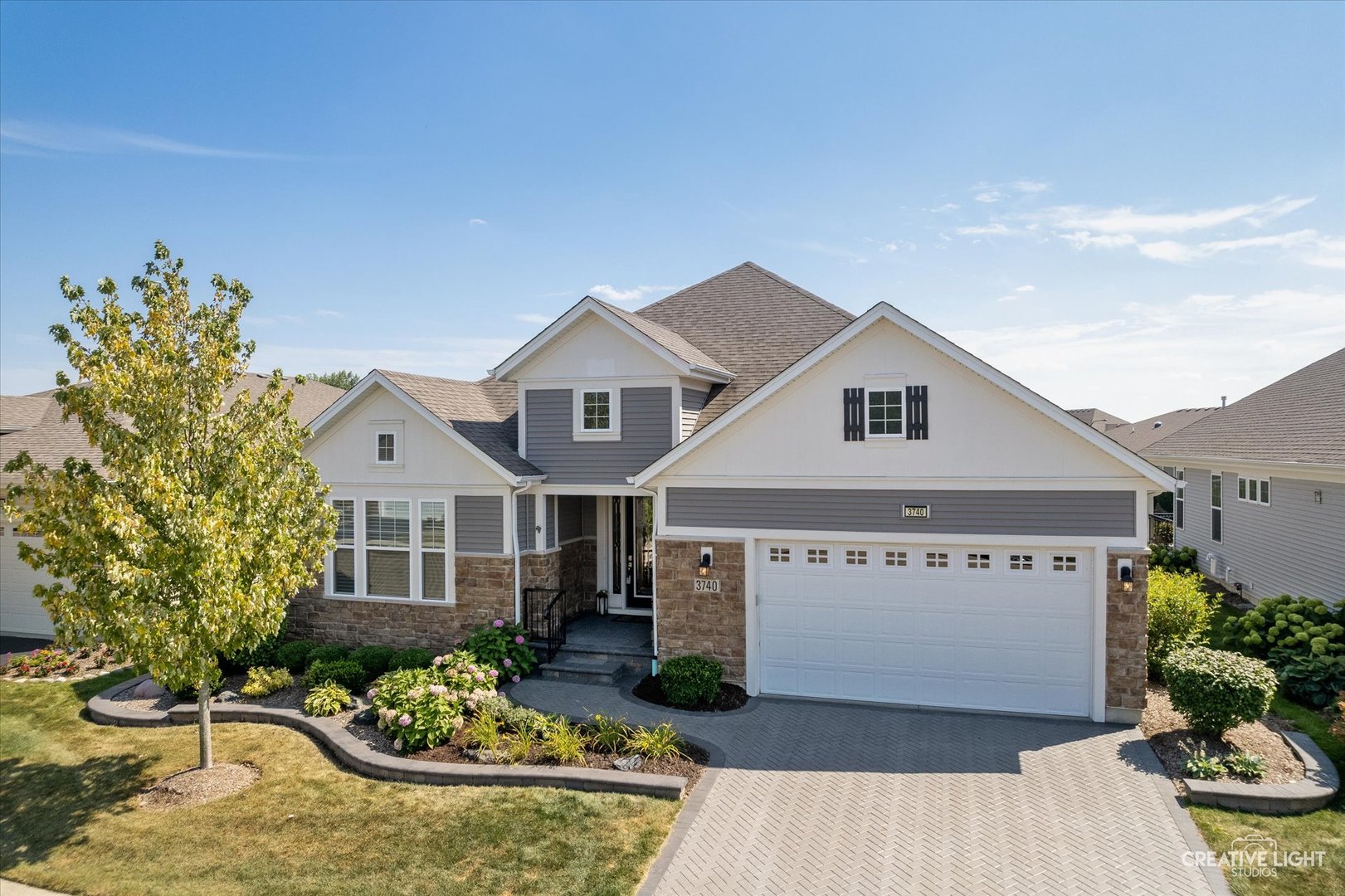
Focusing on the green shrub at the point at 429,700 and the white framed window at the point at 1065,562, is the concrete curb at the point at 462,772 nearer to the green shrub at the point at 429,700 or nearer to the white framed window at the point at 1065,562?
the green shrub at the point at 429,700

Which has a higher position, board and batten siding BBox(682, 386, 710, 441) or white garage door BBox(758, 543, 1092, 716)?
board and batten siding BBox(682, 386, 710, 441)

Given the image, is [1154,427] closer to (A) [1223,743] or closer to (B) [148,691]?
(A) [1223,743]

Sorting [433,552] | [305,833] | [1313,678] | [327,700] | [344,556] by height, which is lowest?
[305,833]

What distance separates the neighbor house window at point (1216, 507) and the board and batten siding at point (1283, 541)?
0.22 meters

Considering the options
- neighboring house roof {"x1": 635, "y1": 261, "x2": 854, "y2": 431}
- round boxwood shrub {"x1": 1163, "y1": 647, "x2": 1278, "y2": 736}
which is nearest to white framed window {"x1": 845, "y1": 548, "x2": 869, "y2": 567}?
neighboring house roof {"x1": 635, "y1": 261, "x2": 854, "y2": 431}

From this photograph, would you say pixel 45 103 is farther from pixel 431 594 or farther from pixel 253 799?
pixel 253 799

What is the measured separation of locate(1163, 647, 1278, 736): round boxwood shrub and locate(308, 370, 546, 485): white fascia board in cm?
1036

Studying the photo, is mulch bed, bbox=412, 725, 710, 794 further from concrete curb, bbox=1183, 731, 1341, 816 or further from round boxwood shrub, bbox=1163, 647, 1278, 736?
round boxwood shrub, bbox=1163, 647, 1278, 736

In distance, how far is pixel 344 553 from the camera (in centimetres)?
1460

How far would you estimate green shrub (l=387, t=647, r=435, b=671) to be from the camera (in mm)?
12555

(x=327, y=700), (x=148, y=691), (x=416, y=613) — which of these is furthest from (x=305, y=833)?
(x=148, y=691)

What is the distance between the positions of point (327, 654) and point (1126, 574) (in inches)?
507

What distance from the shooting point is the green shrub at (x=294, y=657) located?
13.0 meters

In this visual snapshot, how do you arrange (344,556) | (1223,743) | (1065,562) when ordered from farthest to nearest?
(344,556)
(1065,562)
(1223,743)
